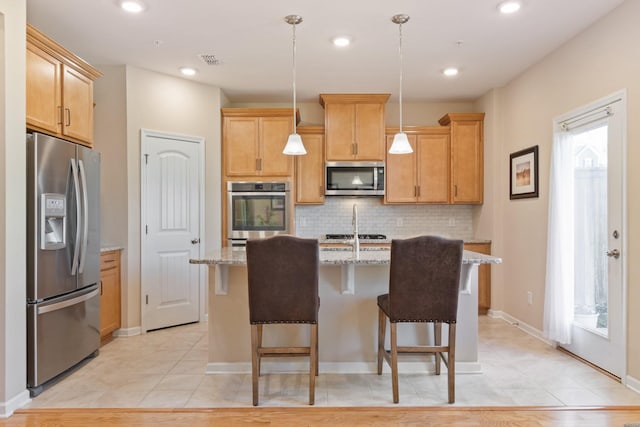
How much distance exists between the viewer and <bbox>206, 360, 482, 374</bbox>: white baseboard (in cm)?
296

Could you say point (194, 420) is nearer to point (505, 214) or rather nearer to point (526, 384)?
point (526, 384)

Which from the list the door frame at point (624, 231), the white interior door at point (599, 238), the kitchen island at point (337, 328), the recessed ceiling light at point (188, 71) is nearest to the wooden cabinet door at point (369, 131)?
the recessed ceiling light at point (188, 71)

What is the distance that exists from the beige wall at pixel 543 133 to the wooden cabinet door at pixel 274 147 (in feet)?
8.00

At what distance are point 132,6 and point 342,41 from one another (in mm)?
1644

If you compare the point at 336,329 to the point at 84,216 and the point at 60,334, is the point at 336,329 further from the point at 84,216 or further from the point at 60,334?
the point at 84,216

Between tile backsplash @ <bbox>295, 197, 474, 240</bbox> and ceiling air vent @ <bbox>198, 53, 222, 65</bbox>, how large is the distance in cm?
207

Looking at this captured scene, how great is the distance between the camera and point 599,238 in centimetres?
311

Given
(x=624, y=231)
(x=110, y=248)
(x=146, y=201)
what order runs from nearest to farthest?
1. (x=624, y=231)
2. (x=110, y=248)
3. (x=146, y=201)

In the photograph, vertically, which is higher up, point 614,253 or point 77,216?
point 77,216

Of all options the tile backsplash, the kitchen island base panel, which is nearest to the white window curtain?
the kitchen island base panel

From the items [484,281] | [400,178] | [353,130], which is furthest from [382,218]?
[484,281]

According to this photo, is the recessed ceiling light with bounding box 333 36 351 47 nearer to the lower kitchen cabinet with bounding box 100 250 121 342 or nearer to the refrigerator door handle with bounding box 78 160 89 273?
the refrigerator door handle with bounding box 78 160 89 273

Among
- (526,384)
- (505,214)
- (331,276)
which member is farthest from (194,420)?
(505,214)

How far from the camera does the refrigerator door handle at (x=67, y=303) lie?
8.68ft
